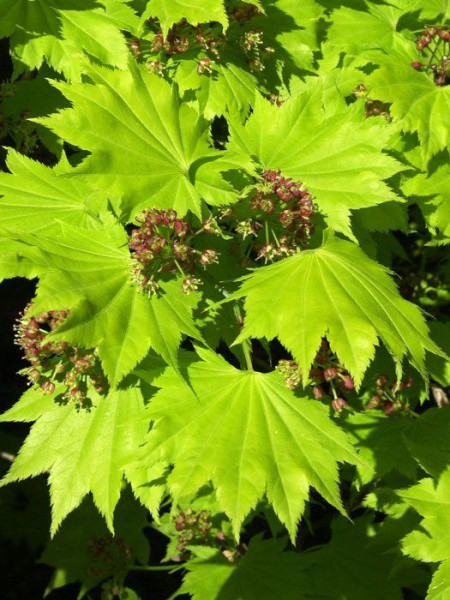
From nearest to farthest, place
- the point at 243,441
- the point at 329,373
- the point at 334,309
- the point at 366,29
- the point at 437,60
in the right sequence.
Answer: the point at 334,309, the point at 243,441, the point at 329,373, the point at 437,60, the point at 366,29

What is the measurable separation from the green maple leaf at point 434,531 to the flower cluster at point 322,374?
0.70 metres

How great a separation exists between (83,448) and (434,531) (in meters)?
1.71

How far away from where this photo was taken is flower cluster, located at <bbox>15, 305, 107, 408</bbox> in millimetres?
2498

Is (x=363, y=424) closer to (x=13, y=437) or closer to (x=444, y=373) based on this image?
(x=444, y=373)

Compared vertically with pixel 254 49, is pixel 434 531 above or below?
below

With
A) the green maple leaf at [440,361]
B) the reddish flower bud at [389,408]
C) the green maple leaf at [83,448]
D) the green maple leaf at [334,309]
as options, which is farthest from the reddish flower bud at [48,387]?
the green maple leaf at [440,361]

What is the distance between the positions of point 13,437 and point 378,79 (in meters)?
3.84

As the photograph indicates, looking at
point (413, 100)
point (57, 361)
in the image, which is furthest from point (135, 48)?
point (57, 361)

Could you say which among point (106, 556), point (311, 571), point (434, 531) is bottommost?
point (106, 556)

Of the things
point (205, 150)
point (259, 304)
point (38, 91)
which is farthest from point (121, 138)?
point (38, 91)

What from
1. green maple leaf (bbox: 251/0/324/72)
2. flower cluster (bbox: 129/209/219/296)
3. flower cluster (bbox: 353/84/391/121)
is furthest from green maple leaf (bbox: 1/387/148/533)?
green maple leaf (bbox: 251/0/324/72)

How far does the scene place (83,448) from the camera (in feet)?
8.72

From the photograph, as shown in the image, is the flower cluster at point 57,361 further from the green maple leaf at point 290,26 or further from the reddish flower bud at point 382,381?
the green maple leaf at point 290,26

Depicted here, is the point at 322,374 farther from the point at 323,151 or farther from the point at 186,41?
the point at 186,41
